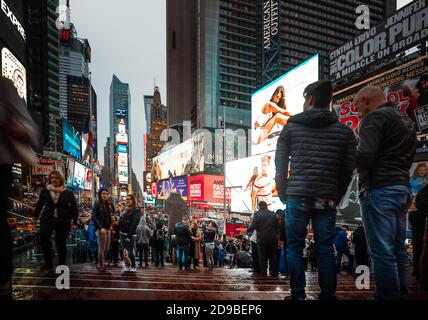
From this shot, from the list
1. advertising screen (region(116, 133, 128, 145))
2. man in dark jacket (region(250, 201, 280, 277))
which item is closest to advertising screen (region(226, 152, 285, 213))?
man in dark jacket (region(250, 201, 280, 277))

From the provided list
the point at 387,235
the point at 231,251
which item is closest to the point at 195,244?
the point at 231,251

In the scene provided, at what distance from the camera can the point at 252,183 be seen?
32438 mm

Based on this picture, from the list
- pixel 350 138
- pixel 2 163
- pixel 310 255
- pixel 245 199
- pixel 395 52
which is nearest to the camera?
pixel 2 163

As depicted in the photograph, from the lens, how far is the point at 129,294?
291 centimetres

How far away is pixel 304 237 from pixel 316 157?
723mm

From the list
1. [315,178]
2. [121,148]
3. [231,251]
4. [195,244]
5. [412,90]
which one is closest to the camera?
[315,178]

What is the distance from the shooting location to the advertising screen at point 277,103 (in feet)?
78.9

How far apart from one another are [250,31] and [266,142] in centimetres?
7533

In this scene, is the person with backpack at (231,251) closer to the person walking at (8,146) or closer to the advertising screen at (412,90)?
the advertising screen at (412,90)

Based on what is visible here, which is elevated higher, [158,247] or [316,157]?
[316,157]

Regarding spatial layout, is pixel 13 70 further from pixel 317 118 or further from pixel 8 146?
pixel 317 118

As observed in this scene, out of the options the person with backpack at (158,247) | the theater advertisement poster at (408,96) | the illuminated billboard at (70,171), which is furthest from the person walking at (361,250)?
the illuminated billboard at (70,171)
